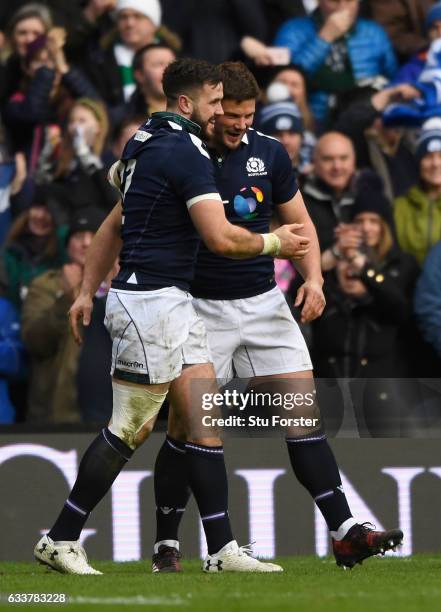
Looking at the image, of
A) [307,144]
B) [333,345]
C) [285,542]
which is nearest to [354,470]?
[285,542]

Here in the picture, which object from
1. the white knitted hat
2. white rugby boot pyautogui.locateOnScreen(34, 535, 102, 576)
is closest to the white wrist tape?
white rugby boot pyautogui.locateOnScreen(34, 535, 102, 576)

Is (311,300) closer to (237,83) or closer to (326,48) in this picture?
(237,83)

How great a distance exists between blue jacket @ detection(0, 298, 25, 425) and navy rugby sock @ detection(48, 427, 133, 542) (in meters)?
3.04

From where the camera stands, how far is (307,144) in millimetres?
11211

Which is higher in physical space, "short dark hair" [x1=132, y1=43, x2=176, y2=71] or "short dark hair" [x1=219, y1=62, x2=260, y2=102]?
"short dark hair" [x1=132, y1=43, x2=176, y2=71]

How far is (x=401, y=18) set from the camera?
1273cm

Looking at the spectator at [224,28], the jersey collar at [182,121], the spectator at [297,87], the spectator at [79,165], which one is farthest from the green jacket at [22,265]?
the jersey collar at [182,121]

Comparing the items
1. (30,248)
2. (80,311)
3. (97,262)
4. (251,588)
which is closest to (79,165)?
(30,248)

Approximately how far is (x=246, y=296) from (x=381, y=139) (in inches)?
177

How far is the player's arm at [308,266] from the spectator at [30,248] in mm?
3321

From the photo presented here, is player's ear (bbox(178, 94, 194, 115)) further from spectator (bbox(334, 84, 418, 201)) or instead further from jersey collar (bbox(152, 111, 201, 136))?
spectator (bbox(334, 84, 418, 201))

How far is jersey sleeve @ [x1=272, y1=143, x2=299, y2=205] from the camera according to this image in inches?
286

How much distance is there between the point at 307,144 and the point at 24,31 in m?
2.49

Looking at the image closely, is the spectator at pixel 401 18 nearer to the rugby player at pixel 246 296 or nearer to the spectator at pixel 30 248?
the spectator at pixel 30 248
